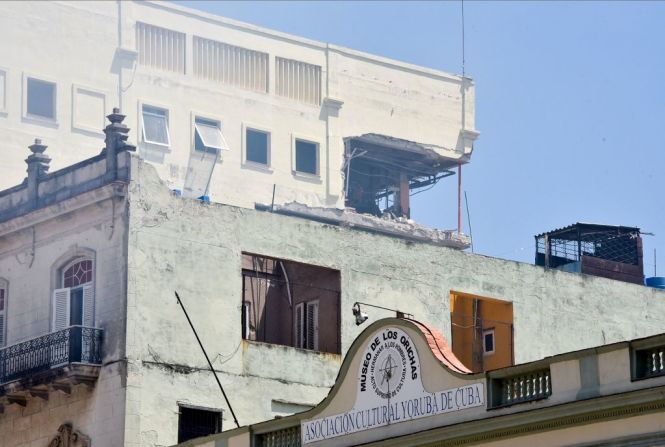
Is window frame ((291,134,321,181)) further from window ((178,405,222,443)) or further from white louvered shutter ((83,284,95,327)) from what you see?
window ((178,405,222,443))

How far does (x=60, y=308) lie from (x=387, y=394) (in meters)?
12.5

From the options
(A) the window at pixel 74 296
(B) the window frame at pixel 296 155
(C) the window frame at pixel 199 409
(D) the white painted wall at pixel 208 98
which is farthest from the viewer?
(B) the window frame at pixel 296 155

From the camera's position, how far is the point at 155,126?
2667 inches

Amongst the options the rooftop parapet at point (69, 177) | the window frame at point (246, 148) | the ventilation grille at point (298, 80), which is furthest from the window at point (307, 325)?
the ventilation grille at point (298, 80)

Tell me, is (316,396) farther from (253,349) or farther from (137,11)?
(137,11)

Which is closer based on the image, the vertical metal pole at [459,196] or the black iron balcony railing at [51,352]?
the black iron balcony railing at [51,352]

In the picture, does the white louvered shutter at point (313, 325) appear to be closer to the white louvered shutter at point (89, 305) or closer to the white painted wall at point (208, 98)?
the white louvered shutter at point (89, 305)

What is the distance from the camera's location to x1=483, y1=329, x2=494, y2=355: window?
165ft

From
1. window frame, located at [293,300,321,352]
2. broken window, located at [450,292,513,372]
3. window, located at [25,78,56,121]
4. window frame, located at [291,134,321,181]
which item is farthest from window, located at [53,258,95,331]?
window frame, located at [291,134,321,181]

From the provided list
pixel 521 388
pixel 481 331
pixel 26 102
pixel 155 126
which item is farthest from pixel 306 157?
pixel 521 388

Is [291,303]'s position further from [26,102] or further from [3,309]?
[26,102]

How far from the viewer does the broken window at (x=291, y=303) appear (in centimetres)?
4775

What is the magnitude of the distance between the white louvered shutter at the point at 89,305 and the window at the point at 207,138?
22.5 m

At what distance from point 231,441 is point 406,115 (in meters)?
34.3
